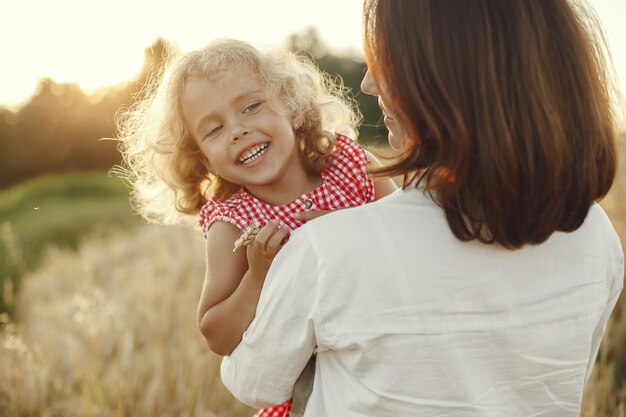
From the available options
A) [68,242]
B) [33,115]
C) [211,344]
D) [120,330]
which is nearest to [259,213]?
[211,344]

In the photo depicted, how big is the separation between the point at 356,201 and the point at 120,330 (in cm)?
275

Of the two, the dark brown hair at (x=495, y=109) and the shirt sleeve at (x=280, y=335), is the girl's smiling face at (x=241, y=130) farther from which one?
the dark brown hair at (x=495, y=109)

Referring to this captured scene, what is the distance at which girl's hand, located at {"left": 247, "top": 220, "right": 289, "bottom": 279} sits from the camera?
1.65 m

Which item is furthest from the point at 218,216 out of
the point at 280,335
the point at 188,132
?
the point at 280,335

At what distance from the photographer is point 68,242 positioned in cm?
1270

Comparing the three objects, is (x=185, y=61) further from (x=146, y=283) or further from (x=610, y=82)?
(x=146, y=283)

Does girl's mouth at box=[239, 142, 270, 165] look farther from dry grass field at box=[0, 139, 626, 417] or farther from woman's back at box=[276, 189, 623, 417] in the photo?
dry grass field at box=[0, 139, 626, 417]

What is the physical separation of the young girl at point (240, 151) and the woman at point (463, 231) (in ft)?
1.82

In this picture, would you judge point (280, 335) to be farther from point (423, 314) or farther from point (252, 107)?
point (252, 107)

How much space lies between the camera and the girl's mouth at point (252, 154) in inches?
84.9

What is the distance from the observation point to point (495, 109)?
1.26m

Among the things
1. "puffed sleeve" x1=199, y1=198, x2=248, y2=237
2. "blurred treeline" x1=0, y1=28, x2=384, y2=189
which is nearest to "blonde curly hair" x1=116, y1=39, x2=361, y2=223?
"puffed sleeve" x1=199, y1=198, x2=248, y2=237

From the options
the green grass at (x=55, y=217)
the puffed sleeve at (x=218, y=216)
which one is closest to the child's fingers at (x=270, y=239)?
the puffed sleeve at (x=218, y=216)

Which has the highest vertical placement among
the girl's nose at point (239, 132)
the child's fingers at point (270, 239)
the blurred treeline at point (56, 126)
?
the girl's nose at point (239, 132)
